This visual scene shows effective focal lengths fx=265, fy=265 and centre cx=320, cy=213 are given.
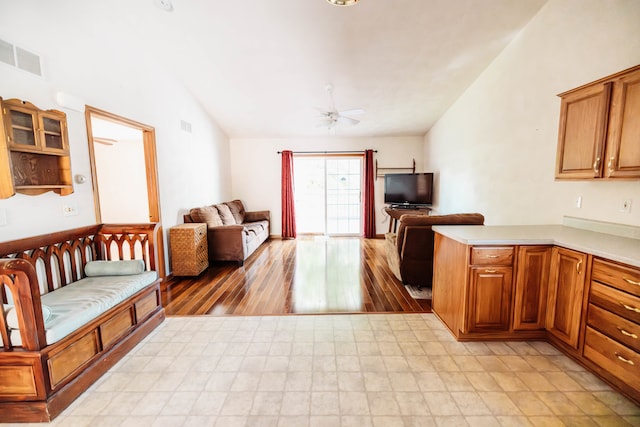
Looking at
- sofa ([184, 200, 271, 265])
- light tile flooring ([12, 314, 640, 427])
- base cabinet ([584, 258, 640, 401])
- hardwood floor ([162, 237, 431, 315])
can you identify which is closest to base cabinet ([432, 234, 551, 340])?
light tile flooring ([12, 314, 640, 427])

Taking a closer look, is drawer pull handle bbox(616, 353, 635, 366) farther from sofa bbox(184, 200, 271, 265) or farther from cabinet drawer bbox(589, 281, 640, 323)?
sofa bbox(184, 200, 271, 265)

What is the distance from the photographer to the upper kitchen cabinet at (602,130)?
72.3 inches

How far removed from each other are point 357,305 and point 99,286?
8.01 ft

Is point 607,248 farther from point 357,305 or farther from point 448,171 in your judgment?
point 448,171

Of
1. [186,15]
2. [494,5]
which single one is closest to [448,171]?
[494,5]

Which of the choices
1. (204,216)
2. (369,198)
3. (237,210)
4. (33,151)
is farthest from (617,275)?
(237,210)

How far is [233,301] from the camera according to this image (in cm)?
316

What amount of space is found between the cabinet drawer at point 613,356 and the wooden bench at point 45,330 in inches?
138

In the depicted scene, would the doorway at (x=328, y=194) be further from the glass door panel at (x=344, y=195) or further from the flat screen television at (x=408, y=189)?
the flat screen television at (x=408, y=189)

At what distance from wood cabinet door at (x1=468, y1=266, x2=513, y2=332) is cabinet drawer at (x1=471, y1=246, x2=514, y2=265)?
0.17ft

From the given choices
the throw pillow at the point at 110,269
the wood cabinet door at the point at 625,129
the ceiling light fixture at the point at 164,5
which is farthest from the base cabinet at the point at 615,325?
the ceiling light fixture at the point at 164,5

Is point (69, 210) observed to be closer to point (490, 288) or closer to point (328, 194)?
point (490, 288)

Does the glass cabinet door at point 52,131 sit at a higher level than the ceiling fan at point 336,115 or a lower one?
lower

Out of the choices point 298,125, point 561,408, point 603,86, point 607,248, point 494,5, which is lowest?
point 561,408
